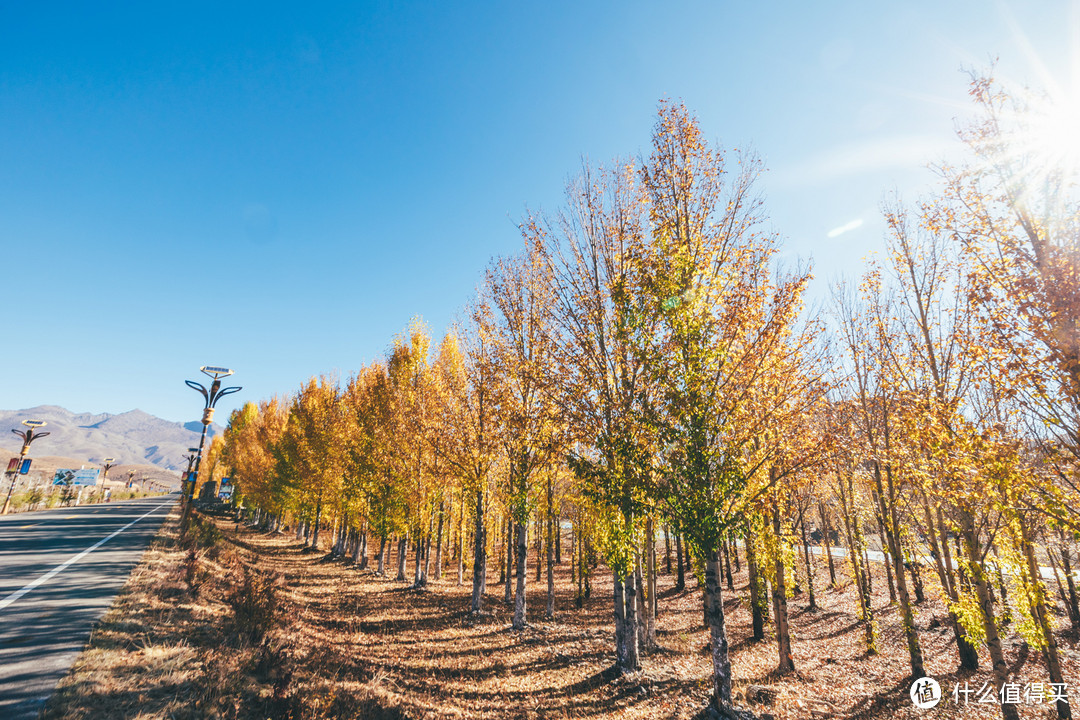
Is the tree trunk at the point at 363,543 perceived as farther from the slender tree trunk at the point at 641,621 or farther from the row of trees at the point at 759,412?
the slender tree trunk at the point at 641,621

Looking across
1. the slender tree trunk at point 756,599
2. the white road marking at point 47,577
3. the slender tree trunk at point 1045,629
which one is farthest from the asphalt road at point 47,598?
the slender tree trunk at point 756,599

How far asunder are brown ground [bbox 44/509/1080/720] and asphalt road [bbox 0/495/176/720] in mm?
314

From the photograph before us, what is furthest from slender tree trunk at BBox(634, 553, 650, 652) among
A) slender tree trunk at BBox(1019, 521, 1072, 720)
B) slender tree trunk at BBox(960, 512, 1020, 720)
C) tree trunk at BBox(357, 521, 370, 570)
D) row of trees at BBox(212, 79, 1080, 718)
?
tree trunk at BBox(357, 521, 370, 570)

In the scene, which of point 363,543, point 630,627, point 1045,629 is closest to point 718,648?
point 630,627

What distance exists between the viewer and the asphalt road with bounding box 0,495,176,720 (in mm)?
5594

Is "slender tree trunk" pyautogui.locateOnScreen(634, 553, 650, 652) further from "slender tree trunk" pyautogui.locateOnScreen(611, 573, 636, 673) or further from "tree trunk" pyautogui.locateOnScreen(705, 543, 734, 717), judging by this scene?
"tree trunk" pyautogui.locateOnScreen(705, 543, 734, 717)

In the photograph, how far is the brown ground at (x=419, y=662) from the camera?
6730 millimetres

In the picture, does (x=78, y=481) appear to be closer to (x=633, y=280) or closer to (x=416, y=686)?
(x=416, y=686)

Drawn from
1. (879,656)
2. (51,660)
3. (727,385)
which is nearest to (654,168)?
(727,385)

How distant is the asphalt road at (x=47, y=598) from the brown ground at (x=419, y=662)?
314 mm

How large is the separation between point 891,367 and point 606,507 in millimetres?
9211

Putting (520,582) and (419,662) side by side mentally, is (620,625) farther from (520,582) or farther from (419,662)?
(419,662)

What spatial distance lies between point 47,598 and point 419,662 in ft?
27.7

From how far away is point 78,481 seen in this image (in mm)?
41094
